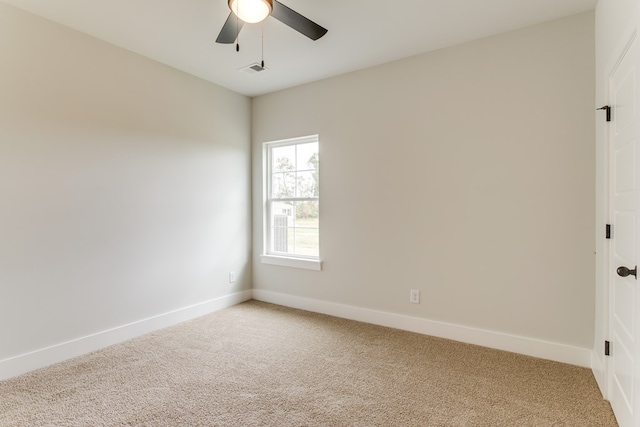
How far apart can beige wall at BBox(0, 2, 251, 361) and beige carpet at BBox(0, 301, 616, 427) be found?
1.60ft

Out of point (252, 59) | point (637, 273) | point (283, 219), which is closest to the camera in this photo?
point (637, 273)

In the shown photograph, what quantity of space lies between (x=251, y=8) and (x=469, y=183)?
7.15 ft

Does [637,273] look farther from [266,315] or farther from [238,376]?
[266,315]

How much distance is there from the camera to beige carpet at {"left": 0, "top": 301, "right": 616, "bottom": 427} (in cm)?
183

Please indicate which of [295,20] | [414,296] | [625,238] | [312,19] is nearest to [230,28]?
[295,20]

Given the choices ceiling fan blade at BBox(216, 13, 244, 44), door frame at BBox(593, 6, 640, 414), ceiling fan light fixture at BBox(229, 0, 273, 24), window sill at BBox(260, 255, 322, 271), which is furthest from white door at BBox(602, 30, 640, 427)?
window sill at BBox(260, 255, 322, 271)

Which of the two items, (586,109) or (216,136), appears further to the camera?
(216,136)

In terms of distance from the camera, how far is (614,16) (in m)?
1.86

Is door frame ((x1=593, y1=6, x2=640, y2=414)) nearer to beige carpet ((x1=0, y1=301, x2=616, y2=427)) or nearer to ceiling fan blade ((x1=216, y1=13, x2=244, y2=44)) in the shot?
beige carpet ((x1=0, y1=301, x2=616, y2=427))

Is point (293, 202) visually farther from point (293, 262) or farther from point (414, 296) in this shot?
point (414, 296)

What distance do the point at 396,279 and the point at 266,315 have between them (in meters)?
1.51

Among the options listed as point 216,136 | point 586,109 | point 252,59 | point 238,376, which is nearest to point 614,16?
point 586,109

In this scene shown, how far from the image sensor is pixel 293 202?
4023 mm

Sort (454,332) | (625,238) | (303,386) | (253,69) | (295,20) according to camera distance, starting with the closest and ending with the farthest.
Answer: (625,238)
(295,20)
(303,386)
(454,332)
(253,69)
